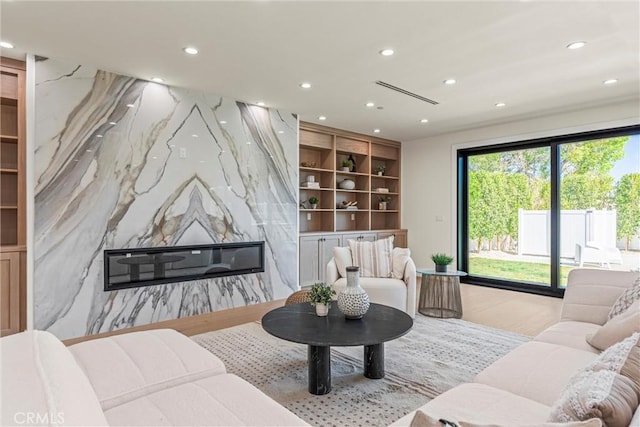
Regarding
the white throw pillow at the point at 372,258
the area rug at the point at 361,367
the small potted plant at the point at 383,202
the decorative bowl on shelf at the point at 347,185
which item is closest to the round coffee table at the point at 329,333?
the area rug at the point at 361,367

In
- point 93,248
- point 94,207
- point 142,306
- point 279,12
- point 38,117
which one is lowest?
point 142,306

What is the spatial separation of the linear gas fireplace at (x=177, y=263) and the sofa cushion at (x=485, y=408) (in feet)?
10.5

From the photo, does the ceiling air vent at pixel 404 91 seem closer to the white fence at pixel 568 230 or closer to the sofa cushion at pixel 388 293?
the sofa cushion at pixel 388 293

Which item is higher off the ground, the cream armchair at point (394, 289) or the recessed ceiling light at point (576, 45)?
the recessed ceiling light at point (576, 45)

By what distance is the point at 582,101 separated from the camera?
4.43 meters

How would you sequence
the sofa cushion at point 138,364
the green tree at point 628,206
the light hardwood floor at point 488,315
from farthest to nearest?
1. the green tree at point 628,206
2. the light hardwood floor at point 488,315
3. the sofa cushion at point 138,364

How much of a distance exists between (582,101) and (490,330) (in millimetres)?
3091

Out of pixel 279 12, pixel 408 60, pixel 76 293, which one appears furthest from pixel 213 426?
pixel 408 60

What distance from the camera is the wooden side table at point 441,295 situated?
4.11 meters

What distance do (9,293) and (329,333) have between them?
9.40 ft

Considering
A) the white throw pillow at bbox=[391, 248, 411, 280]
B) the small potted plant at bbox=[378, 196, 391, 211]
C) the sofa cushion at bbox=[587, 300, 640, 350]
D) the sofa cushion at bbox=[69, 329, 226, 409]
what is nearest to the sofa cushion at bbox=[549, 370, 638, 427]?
the sofa cushion at bbox=[587, 300, 640, 350]

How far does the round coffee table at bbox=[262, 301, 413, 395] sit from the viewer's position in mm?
2213

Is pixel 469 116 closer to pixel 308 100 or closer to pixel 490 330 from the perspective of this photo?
pixel 308 100

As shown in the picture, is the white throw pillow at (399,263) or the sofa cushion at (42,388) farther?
the white throw pillow at (399,263)
